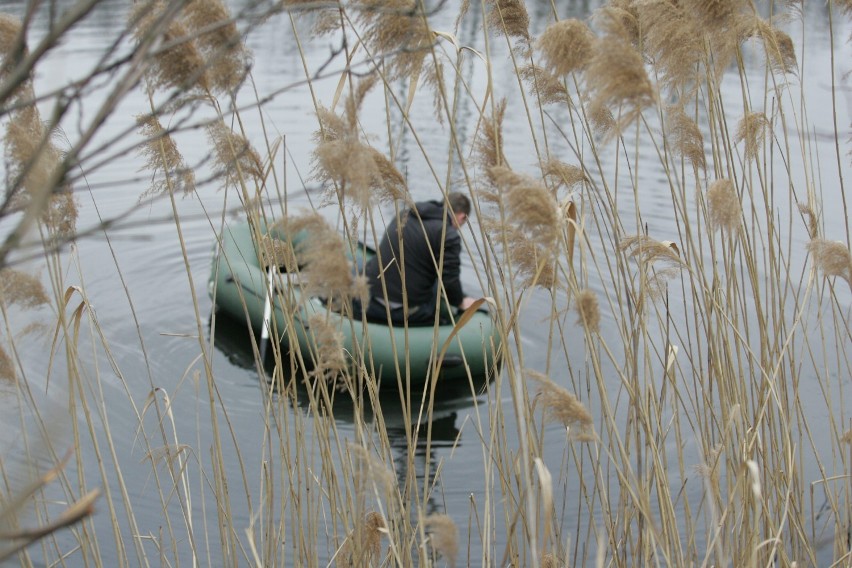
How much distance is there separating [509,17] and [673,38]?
36 centimetres

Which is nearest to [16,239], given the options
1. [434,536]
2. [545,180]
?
[434,536]

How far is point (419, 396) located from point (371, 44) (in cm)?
375

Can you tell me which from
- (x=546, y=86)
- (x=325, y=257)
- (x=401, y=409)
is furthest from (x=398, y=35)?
(x=401, y=409)

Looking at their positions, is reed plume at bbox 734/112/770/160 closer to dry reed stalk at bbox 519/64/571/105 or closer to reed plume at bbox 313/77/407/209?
dry reed stalk at bbox 519/64/571/105

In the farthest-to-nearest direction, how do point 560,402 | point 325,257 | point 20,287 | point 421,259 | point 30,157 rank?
point 421,259
point 20,287
point 560,402
point 325,257
point 30,157

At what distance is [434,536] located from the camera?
141cm

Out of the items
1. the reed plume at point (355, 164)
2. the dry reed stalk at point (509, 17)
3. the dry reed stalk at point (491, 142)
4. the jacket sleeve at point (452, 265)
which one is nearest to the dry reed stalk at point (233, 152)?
the reed plume at point (355, 164)

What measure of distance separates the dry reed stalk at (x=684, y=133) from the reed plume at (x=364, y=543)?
1.02m

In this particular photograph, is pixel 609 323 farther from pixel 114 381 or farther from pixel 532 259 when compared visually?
pixel 532 259

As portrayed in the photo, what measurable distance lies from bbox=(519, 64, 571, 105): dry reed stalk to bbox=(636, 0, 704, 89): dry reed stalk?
21cm

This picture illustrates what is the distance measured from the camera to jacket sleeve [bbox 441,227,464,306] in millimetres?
4879

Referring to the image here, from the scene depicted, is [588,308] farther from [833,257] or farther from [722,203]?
[833,257]

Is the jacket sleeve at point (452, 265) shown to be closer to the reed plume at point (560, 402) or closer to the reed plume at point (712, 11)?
the reed plume at point (712, 11)

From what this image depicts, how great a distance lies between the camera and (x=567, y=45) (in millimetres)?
1781
